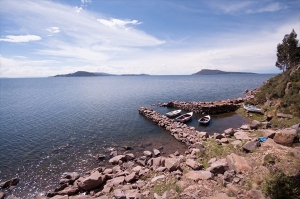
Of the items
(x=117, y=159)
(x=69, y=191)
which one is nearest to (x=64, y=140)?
(x=117, y=159)

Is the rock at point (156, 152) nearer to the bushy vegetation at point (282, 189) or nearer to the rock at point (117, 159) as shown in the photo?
the rock at point (117, 159)

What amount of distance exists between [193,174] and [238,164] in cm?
308

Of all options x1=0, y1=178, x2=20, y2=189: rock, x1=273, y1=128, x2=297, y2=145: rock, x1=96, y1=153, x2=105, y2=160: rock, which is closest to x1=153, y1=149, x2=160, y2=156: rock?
x1=96, y1=153, x2=105, y2=160: rock

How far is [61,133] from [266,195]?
27565 millimetres

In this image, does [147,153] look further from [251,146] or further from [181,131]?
[251,146]

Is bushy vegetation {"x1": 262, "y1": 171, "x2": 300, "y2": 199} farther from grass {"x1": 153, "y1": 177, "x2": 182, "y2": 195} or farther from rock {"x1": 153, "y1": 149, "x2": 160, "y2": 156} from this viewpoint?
rock {"x1": 153, "y1": 149, "x2": 160, "y2": 156}

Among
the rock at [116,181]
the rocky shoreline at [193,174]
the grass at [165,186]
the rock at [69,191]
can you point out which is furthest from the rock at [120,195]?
the rock at [69,191]

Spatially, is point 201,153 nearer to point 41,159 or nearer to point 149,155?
point 149,155

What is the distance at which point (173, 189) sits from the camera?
10.5 m

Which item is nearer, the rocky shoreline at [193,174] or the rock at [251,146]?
the rocky shoreline at [193,174]

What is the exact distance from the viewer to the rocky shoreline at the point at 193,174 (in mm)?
10164

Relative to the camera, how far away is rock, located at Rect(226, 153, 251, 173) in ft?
38.1

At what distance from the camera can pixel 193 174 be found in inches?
477

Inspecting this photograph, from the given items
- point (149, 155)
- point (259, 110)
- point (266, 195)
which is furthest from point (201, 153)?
point (259, 110)
